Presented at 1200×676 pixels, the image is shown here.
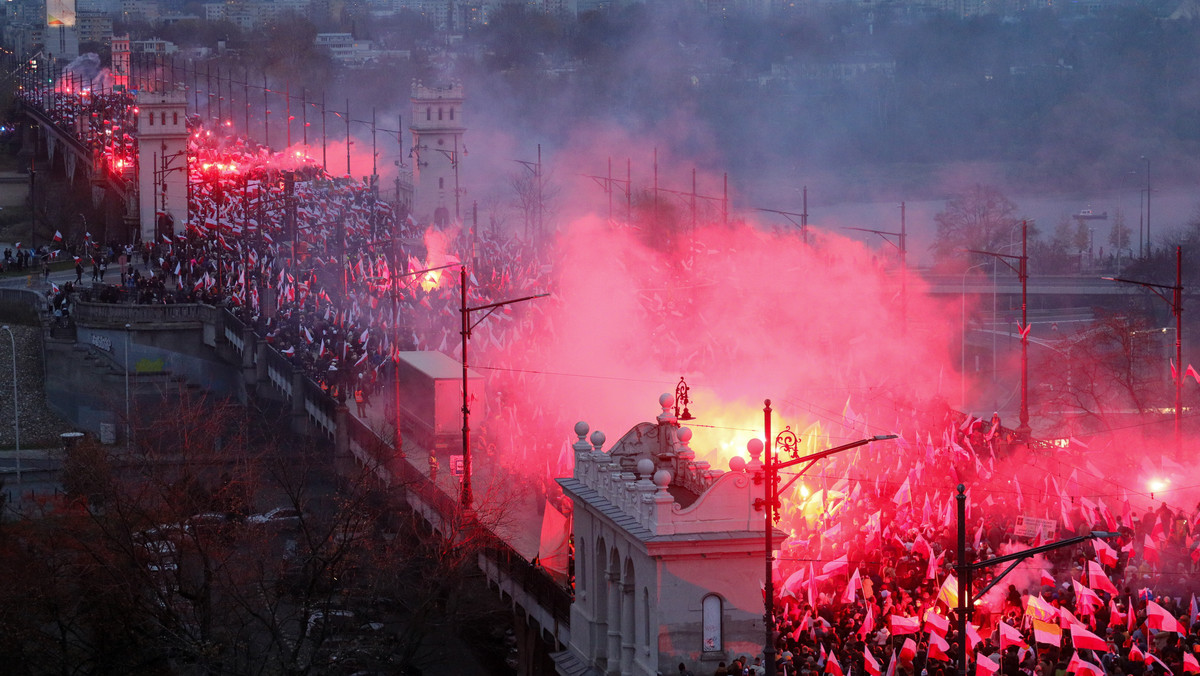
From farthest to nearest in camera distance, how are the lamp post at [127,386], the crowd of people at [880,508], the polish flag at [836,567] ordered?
→ the lamp post at [127,386], the polish flag at [836,567], the crowd of people at [880,508]

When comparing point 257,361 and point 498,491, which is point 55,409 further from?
point 498,491

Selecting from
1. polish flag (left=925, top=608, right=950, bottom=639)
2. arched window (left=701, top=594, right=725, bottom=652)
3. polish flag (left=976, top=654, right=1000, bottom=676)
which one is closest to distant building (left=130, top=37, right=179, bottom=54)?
arched window (left=701, top=594, right=725, bottom=652)

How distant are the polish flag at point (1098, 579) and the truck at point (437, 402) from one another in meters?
18.5

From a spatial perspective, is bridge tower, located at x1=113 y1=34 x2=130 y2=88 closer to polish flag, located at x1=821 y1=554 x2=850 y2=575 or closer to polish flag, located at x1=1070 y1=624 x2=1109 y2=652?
polish flag, located at x1=821 y1=554 x2=850 y2=575

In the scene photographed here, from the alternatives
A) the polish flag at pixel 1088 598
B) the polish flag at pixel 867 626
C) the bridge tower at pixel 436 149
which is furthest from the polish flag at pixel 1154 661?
the bridge tower at pixel 436 149

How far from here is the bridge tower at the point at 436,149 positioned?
3782 inches

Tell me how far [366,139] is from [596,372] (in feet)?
272

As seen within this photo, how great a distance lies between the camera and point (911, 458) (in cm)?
3631

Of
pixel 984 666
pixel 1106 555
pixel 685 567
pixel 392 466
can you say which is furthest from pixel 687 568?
pixel 392 466

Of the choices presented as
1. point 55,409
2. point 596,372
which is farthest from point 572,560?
point 55,409

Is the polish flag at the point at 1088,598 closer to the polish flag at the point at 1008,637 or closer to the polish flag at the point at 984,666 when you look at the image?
the polish flag at the point at 1008,637

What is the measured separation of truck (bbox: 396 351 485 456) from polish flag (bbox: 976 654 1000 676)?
68.7 feet

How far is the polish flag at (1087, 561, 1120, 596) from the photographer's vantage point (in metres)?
25.9

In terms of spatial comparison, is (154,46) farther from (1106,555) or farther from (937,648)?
(937,648)
